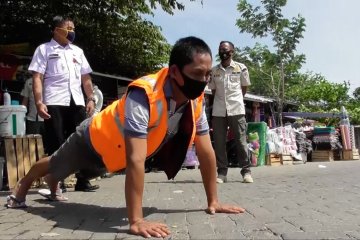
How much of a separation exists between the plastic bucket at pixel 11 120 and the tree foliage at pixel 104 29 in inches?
254

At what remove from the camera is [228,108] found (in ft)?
22.5

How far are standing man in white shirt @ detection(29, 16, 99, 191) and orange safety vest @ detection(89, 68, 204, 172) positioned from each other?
5.32 feet

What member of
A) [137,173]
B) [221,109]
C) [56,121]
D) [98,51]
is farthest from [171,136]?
[98,51]

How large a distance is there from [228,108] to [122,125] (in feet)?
12.0

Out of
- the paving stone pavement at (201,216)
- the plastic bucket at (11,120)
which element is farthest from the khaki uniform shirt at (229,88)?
the plastic bucket at (11,120)

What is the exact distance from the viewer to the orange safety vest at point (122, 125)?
3.33 m

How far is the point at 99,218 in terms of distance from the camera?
3809 millimetres

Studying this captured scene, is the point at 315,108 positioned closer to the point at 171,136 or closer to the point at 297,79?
the point at 297,79

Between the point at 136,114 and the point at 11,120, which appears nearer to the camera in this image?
the point at 136,114

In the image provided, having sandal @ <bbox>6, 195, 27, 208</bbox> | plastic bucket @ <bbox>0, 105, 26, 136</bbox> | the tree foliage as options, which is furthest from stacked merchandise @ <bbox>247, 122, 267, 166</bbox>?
sandal @ <bbox>6, 195, 27, 208</bbox>

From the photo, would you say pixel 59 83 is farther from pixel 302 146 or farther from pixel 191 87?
pixel 302 146

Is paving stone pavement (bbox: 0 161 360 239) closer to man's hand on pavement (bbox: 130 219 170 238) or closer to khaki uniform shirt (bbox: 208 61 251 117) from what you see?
man's hand on pavement (bbox: 130 219 170 238)

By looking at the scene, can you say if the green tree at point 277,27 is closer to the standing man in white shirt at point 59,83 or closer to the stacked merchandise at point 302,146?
the stacked merchandise at point 302,146

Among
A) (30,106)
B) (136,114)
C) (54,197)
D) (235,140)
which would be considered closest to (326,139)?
(235,140)
